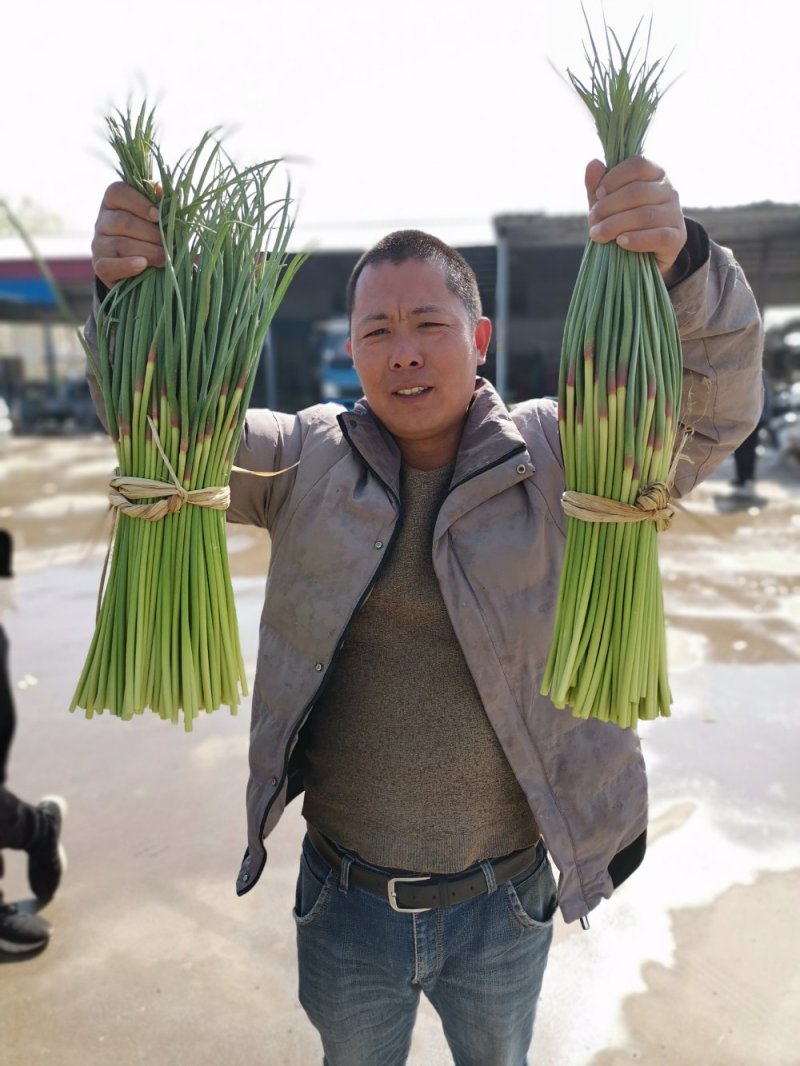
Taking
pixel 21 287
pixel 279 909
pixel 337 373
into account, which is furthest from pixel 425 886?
pixel 21 287

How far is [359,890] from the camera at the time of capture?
147 centimetres

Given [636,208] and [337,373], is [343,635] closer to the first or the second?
[636,208]

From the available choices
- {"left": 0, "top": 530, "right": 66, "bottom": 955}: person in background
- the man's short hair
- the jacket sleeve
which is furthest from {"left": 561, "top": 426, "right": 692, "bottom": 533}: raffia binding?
{"left": 0, "top": 530, "right": 66, "bottom": 955}: person in background

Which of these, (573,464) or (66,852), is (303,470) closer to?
(573,464)

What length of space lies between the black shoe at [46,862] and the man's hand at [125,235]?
6.73 ft

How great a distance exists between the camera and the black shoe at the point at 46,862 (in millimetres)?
2596

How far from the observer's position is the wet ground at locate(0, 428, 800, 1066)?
212 cm

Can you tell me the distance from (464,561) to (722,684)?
329 cm

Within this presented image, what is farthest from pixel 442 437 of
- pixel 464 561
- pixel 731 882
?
pixel 731 882

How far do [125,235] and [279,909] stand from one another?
7.08ft

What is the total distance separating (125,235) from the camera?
1146mm

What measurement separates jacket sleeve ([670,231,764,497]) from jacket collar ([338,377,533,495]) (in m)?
0.28

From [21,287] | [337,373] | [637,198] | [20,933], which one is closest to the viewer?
[637,198]

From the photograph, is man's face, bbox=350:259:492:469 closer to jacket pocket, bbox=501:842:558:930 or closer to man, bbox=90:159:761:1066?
man, bbox=90:159:761:1066
